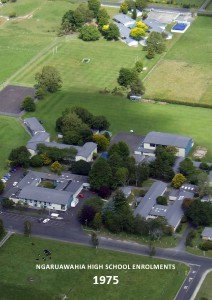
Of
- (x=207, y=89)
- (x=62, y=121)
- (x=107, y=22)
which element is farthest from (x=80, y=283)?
(x=107, y=22)

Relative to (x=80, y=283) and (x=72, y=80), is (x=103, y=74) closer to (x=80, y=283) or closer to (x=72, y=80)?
(x=72, y=80)

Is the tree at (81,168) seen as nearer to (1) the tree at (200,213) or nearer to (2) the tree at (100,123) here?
(2) the tree at (100,123)

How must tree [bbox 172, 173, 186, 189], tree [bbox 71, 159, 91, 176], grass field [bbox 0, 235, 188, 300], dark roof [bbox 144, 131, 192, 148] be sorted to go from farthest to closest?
dark roof [bbox 144, 131, 192, 148]
tree [bbox 71, 159, 91, 176]
tree [bbox 172, 173, 186, 189]
grass field [bbox 0, 235, 188, 300]

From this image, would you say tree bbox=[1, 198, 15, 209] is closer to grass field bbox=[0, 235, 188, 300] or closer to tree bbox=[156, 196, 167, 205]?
grass field bbox=[0, 235, 188, 300]

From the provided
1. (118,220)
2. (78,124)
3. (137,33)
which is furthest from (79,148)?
(137,33)

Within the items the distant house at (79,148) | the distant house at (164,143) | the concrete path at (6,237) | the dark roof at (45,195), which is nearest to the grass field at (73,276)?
the concrete path at (6,237)

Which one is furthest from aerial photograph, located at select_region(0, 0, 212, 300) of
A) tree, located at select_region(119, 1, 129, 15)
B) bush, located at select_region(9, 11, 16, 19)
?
bush, located at select_region(9, 11, 16, 19)

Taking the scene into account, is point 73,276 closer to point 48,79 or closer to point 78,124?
point 78,124
